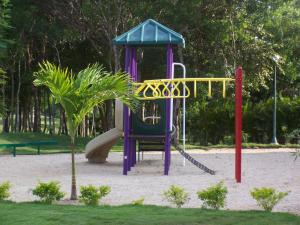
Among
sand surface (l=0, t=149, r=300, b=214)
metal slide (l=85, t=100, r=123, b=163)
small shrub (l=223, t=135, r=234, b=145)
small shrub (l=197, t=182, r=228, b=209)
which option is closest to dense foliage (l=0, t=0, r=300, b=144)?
small shrub (l=223, t=135, r=234, b=145)

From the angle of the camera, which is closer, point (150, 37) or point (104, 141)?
point (150, 37)

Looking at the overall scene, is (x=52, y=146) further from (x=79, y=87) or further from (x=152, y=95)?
(x=79, y=87)

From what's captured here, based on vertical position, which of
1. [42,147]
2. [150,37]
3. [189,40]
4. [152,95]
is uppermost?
[189,40]

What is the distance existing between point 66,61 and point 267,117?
10.5 m

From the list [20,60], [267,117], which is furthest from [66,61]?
[267,117]

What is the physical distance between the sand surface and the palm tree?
57.7 inches

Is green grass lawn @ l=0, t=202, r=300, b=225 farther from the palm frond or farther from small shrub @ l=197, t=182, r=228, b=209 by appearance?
the palm frond

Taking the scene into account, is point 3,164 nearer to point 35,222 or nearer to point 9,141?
point 9,141

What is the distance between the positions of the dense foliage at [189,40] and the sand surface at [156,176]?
255 inches

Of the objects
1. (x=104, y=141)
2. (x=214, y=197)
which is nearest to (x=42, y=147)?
(x=104, y=141)

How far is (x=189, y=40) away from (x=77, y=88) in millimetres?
18472

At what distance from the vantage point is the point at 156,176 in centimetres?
1520

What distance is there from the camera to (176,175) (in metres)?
15.4

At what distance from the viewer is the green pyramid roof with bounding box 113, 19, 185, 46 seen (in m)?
15.7
